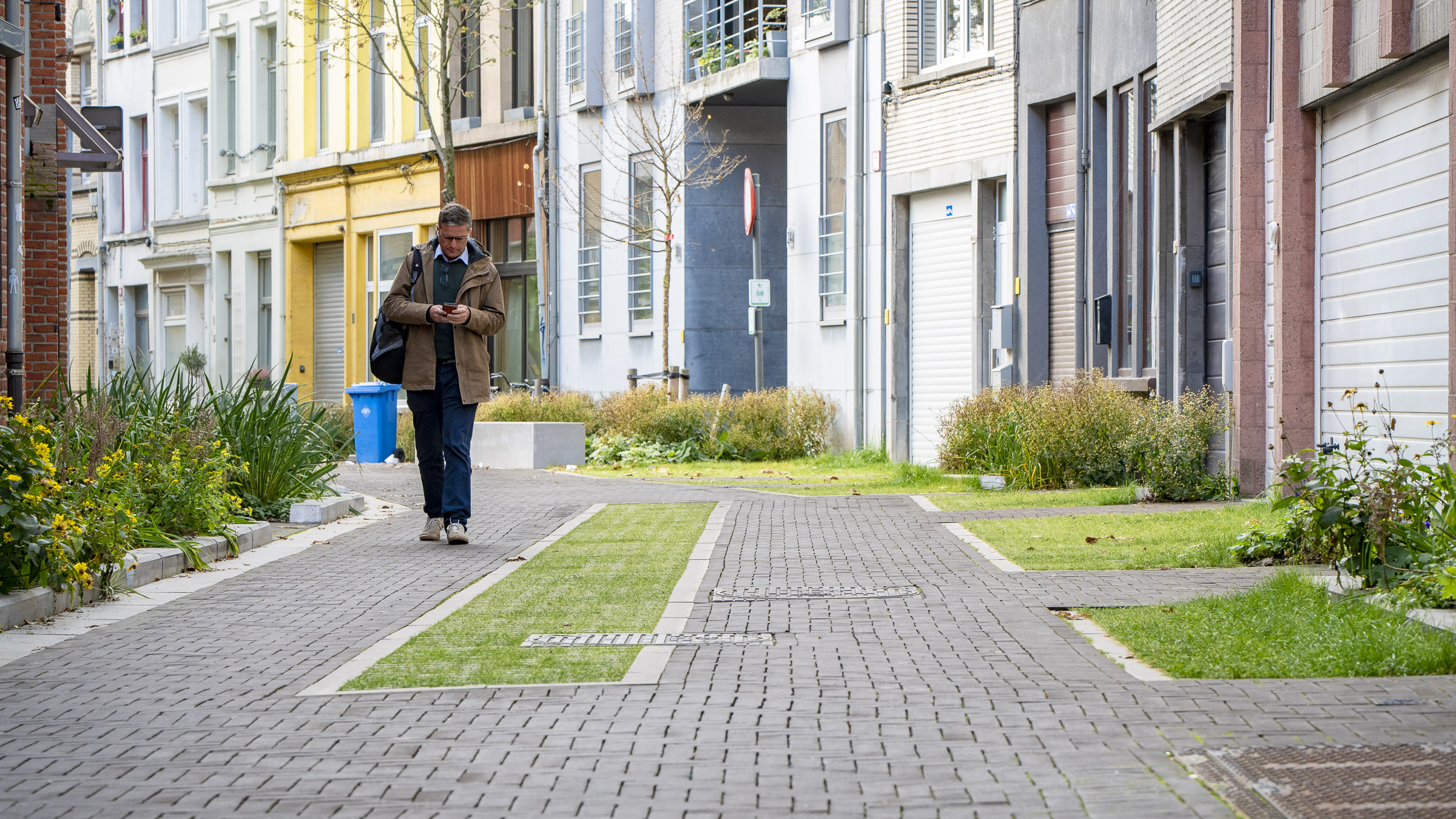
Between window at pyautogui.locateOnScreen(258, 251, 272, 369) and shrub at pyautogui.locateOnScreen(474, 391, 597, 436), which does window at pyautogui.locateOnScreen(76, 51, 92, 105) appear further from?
shrub at pyautogui.locateOnScreen(474, 391, 597, 436)

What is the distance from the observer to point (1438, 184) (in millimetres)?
10406

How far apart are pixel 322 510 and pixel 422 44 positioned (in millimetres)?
20637

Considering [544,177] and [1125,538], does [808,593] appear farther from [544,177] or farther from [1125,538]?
[544,177]

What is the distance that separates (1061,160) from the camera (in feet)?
62.7

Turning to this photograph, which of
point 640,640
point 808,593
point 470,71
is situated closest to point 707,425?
point 470,71

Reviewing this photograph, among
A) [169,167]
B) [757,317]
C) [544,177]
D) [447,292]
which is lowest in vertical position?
[447,292]

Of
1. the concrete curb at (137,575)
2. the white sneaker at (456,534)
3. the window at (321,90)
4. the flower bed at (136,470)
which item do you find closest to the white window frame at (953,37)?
the flower bed at (136,470)

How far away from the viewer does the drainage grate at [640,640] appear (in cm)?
660

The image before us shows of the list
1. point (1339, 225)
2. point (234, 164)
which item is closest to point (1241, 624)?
point (1339, 225)

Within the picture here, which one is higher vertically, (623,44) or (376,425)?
(623,44)

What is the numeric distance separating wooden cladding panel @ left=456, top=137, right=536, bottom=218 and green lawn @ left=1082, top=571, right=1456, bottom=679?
22890 millimetres

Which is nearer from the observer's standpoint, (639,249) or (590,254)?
(639,249)

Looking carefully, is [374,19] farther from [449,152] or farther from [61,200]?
[61,200]

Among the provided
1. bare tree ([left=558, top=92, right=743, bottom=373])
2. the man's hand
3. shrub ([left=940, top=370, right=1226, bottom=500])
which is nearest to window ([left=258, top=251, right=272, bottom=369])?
bare tree ([left=558, top=92, right=743, bottom=373])
